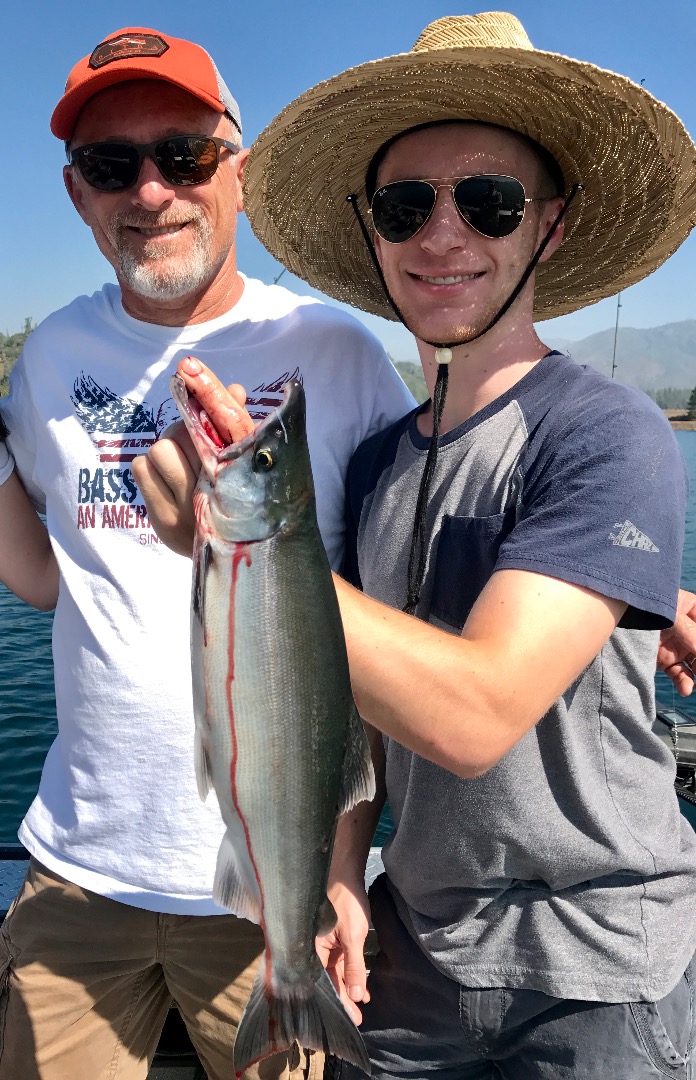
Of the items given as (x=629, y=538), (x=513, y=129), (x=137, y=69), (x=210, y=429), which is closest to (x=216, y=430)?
(x=210, y=429)

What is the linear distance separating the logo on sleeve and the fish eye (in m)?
0.84

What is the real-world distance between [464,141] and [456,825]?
2084 mm

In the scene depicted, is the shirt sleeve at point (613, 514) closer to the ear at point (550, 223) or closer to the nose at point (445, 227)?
the nose at point (445, 227)

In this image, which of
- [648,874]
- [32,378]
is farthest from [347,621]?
[32,378]

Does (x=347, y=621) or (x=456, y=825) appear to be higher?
(x=347, y=621)

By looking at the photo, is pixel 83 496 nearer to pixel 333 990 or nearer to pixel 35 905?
pixel 35 905

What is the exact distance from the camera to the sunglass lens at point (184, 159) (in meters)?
3.12

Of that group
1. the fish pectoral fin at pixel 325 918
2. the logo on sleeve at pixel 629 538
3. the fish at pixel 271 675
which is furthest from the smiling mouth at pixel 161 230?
the fish pectoral fin at pixel 325 918

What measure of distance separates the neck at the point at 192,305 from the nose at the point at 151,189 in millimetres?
322

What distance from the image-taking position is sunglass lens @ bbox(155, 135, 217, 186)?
3.12 m

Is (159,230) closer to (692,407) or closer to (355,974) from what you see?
(355,974)

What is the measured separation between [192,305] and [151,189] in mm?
443

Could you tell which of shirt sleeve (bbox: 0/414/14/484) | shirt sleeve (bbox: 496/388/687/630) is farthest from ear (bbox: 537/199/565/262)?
shirt sleeve (bbox: 0/414/14/484)

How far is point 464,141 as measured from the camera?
2.63 meters
